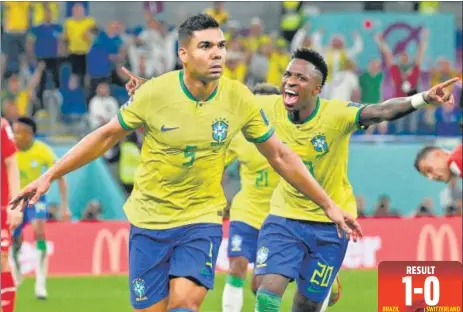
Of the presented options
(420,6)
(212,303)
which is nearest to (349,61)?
(420,6)

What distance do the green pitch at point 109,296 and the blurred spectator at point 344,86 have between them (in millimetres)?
4144

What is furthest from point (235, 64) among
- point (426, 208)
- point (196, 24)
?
point (196, 24)

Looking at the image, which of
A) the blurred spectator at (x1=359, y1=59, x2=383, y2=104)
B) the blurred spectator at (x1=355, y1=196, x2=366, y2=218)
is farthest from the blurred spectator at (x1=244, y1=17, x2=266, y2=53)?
the blurred spectator at (x1=355, y1=196, x2=366, y2=218)

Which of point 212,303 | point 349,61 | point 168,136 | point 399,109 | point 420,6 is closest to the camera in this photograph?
point 168,136

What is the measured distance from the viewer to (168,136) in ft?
30.0

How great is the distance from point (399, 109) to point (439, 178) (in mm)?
1649

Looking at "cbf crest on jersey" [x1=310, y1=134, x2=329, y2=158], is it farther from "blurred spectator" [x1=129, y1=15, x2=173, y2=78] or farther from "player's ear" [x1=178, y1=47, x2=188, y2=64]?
"blurred spectator" [x1=129, y1=15, x2=173, y2=78]

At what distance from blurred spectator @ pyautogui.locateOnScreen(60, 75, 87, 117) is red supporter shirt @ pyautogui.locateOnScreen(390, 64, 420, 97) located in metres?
5.51

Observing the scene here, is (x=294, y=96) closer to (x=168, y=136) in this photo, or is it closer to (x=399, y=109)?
(x=399, y=109)

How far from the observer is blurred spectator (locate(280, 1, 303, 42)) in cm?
2394

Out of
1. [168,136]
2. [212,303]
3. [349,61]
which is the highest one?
[349,61]

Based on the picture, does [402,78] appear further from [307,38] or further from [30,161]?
[30,161]

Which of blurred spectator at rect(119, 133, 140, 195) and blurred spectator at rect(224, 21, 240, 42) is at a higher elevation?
blurred spectator at rect(224, 21, 240, 42)

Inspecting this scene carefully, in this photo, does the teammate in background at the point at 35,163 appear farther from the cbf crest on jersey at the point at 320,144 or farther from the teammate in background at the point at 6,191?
the cbf crest on jersey at the point at 320,144
